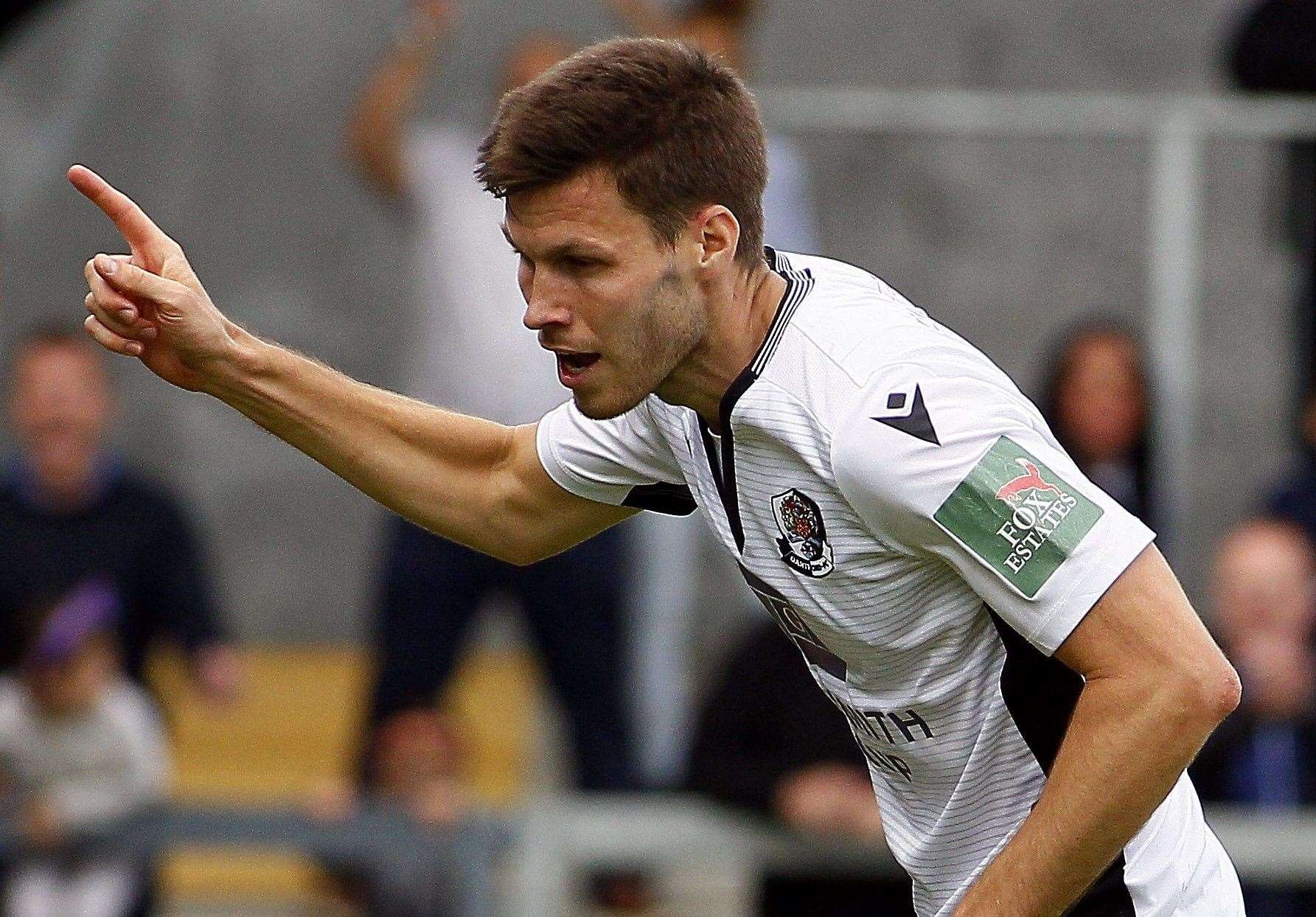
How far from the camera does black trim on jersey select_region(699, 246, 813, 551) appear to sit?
3.03 m

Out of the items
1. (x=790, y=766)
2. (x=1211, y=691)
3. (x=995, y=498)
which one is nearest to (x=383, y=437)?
(x=995, y=498)

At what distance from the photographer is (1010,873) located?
2.74 meters

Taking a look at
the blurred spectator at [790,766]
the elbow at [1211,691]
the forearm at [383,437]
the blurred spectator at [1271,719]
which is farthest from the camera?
the blurred spectator at [1271,719]

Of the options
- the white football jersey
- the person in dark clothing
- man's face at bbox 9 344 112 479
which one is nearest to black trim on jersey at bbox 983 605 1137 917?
the white football jersey

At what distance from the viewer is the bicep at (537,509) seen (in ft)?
11.7

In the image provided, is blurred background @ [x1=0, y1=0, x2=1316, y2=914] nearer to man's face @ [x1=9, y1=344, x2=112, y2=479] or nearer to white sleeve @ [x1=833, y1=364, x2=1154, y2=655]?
man's face @ [x1=9, y1=344, x2=112, y2=479]

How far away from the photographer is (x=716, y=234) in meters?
3.04

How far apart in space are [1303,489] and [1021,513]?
13.8 ft

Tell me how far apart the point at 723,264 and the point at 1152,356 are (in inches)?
160

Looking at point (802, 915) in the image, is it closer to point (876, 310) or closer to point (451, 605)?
point (451, 605)

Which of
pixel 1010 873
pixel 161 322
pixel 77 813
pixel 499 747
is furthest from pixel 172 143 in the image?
pixel 1010 873

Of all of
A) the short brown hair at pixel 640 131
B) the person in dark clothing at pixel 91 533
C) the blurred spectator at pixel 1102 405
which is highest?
the short brown hair at pixel 640 131

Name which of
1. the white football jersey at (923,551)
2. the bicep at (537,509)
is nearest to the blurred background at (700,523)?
the bicep at (537,509)

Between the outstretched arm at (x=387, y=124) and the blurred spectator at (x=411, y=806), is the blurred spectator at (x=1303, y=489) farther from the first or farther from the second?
the outstretched arm at (x=387, y=124)
